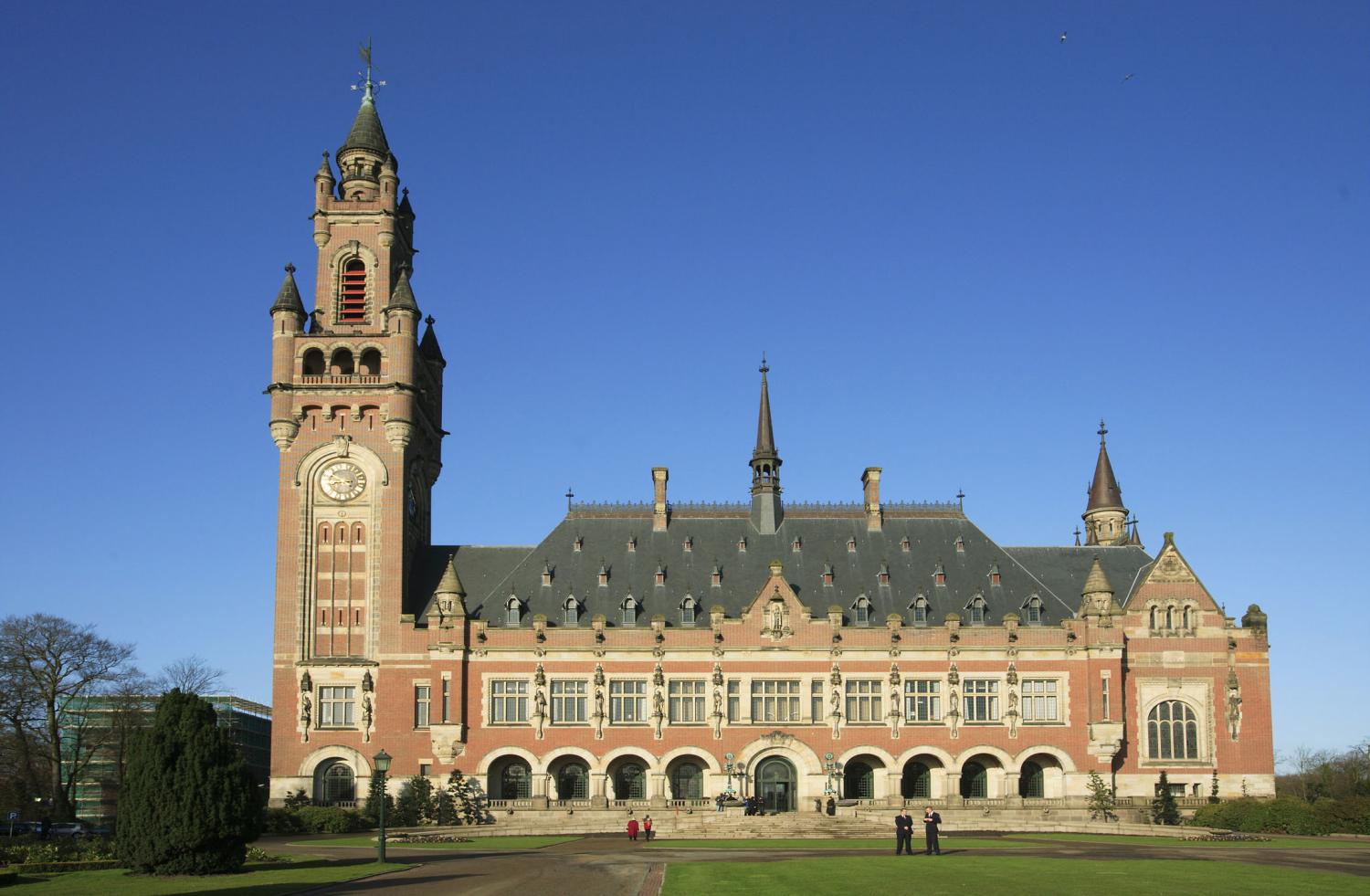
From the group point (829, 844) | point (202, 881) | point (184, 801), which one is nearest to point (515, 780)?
point (829, 844)

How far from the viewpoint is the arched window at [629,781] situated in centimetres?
7669

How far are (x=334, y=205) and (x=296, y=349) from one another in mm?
9266

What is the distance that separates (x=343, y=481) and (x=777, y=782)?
29.5 metres

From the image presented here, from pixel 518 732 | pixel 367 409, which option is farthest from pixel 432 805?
pixel 367 409

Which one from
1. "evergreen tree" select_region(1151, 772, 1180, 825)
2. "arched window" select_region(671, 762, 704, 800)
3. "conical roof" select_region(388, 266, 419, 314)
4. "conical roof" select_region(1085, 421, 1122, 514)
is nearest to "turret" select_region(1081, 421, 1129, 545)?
"conical roof" select_region(1085, 421, 1122, 514)

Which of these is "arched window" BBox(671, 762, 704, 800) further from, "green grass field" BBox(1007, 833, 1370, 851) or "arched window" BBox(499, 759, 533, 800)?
"green grass field" BBox(1007, 833, 1370, 851)

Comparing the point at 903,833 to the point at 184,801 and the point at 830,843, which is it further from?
the point at 184,801

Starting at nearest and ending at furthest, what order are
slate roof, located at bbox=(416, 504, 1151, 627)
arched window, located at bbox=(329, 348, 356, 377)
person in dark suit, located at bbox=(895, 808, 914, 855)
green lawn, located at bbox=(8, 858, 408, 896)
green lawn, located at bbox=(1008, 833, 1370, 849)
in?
green lawn, located at bbox=(8, 858, 408, 896)
person in dark suit, located at bbox=(895, 808, 914, 855)
green lawn, located at bbox=(1008, 833, 1370, 849)
slate roof, located at bbox=(416, 504, 1151, 627)
arched window, located at bbox=(329, 348, 356, 377)

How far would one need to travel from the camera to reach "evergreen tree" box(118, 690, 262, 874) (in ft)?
129

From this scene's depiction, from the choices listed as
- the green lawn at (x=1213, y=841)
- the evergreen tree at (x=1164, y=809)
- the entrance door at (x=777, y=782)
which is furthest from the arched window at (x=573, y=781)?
the evergreen tree at (x=1164, y=809)

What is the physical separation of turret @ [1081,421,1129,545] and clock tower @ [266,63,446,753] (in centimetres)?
4298

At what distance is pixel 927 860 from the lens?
142 ft

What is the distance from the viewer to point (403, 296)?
80.0 metres

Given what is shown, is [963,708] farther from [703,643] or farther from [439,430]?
[439,430]
